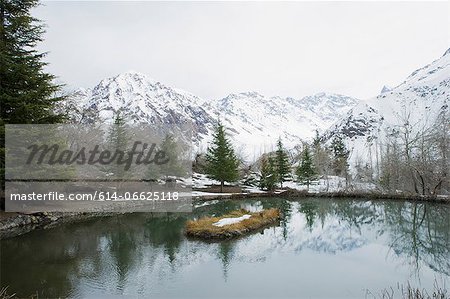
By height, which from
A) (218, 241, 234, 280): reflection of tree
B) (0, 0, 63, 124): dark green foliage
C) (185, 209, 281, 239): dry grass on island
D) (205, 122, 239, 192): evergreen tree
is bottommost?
(218, 241, 234, 280): reflection of tree

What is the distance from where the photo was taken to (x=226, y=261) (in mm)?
14445

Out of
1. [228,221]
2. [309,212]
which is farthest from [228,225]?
[309,212]

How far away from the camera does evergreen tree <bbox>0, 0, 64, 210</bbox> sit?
19766 millimetres

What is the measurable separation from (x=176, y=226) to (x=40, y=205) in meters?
8.98

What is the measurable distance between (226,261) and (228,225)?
18.1ft

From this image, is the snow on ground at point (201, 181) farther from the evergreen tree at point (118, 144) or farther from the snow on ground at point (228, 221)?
the snow on ground at point (228, 221)

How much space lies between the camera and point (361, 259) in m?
15.2

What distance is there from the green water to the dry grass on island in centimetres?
79

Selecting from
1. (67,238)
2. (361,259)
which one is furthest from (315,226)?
(67,238)

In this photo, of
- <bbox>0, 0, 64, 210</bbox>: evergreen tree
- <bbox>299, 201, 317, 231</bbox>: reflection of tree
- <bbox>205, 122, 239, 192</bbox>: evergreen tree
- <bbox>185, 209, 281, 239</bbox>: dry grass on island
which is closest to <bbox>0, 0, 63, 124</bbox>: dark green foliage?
<bbox>0, 0, 64, 210</bbox>: evergreen tree

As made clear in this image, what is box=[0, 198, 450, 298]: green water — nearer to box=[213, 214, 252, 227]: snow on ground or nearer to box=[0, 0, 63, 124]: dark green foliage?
box=[213, 214, 252, 227]: snow on ground

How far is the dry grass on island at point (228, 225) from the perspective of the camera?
18875mm

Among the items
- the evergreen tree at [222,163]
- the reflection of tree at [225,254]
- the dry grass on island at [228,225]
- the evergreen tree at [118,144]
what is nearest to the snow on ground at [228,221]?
the dry grass on island at [228,225]

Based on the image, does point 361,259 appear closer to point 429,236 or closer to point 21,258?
point 429,236
